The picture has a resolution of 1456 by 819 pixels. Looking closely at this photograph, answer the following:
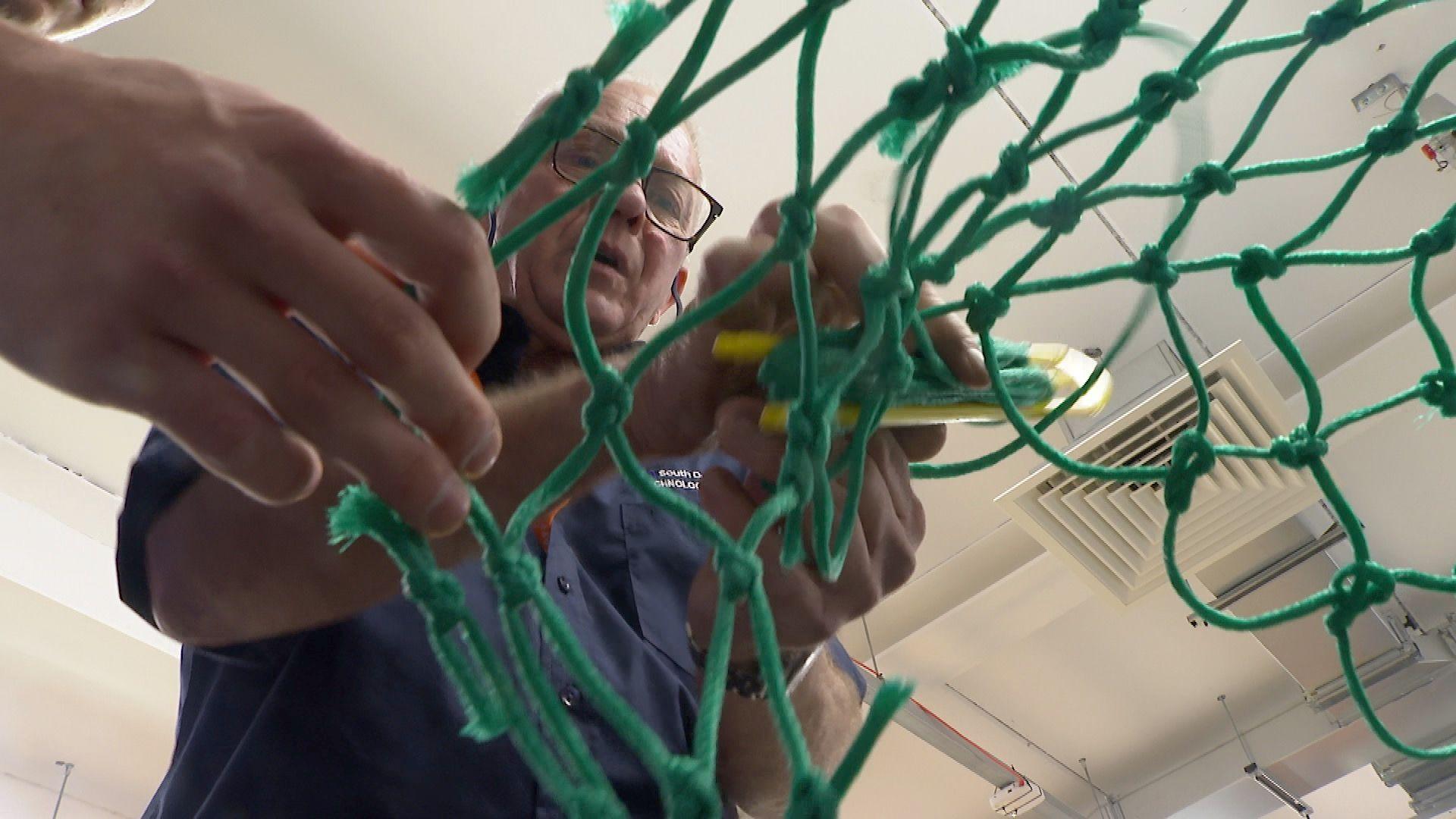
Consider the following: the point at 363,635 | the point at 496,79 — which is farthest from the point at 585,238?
the point at 496,79

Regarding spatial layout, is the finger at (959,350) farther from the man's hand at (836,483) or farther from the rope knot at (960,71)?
the rope knot at (960,71)

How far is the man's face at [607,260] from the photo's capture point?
930 millimetres

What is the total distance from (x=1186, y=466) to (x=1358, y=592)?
110 millimetres

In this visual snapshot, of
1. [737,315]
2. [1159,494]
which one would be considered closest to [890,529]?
[737,315]

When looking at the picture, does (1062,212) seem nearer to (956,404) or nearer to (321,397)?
(956,404)

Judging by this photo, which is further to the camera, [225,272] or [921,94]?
[921,94]

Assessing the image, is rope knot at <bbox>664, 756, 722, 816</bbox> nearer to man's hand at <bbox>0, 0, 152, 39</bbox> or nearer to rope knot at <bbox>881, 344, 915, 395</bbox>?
rope knot at <bbox>881, 344, 915, 395</bbox>

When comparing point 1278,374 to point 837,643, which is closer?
point 837,643

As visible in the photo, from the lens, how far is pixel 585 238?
41 centimetres

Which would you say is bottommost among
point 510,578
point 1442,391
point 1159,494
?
point 510,578

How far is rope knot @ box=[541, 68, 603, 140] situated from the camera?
37cm

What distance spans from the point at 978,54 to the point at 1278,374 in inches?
81.8

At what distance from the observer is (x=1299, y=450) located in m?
0.64

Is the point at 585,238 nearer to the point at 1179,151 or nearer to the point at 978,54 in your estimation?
the point at 978,54
